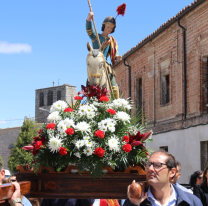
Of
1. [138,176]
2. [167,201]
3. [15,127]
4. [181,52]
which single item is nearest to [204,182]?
[138,176]

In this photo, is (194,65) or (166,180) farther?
(194,65)

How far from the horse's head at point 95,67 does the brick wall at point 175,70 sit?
9.76 meters

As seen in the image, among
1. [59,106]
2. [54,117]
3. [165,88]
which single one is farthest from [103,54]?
[165,88]

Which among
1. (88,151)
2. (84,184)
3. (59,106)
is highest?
(59,106)

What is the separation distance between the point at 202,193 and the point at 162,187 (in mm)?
2048

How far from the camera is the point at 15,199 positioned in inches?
102

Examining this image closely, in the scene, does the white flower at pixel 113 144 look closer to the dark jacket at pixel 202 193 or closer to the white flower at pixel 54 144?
the white flower at pixel 54 144

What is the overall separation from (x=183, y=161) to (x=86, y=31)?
10604 mm

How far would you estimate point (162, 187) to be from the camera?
112 inches

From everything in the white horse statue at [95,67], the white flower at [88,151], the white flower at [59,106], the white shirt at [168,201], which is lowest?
the white shirt at [168,201]

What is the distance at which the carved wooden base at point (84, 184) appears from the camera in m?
3.42

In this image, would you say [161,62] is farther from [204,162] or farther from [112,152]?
[112,152]

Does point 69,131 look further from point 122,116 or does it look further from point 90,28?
point 90,28

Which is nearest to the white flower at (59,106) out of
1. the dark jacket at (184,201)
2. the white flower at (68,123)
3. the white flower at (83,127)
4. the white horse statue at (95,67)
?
the white flower at (68,123)
